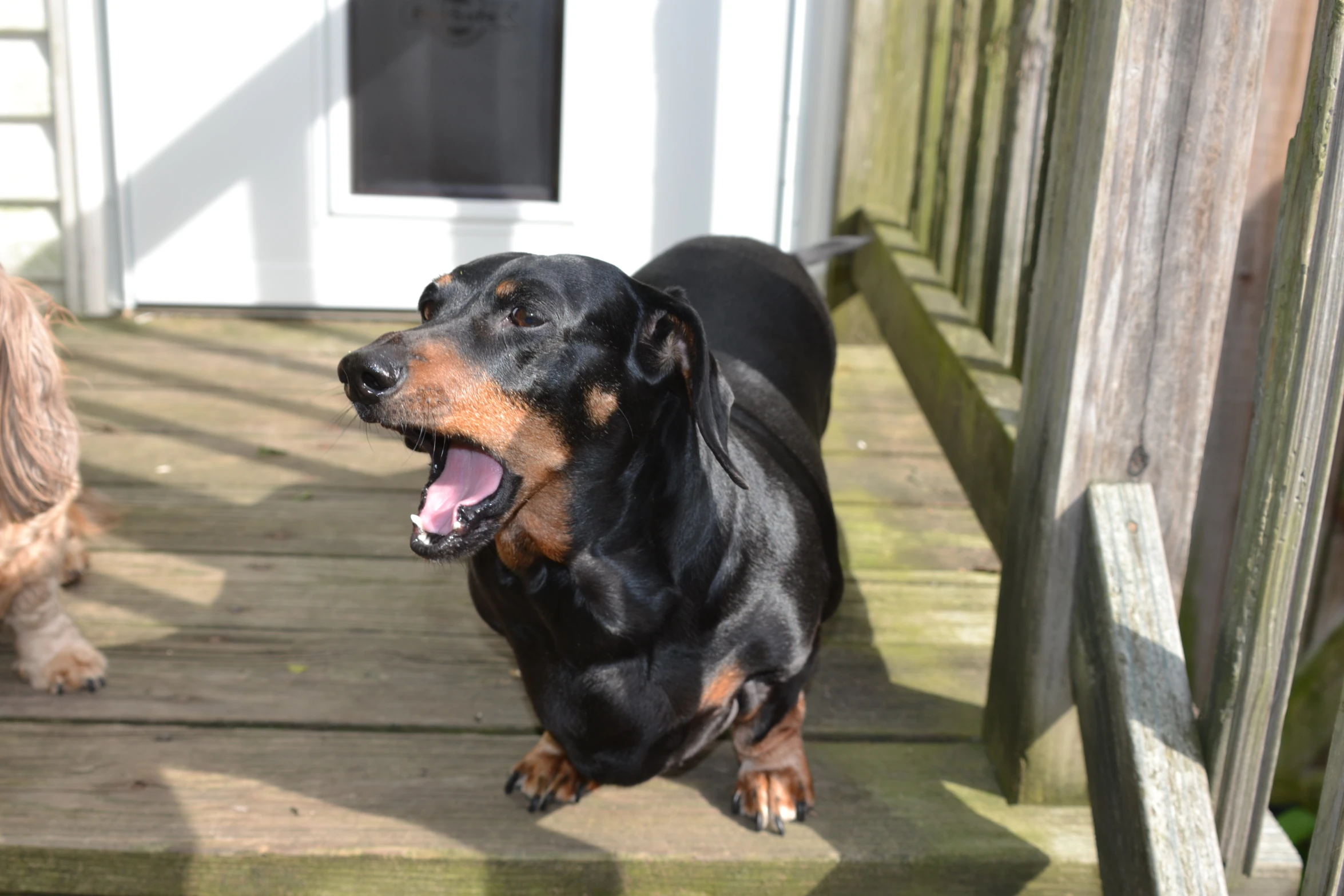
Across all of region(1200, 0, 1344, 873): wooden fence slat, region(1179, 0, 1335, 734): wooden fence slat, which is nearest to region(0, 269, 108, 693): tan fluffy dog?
region(1200, 0, 1344, 873): wooden fence slat

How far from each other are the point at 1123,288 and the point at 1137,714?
0.65 meters

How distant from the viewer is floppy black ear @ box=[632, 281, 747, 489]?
6.06ft

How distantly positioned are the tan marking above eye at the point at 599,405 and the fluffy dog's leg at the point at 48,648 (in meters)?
1.27

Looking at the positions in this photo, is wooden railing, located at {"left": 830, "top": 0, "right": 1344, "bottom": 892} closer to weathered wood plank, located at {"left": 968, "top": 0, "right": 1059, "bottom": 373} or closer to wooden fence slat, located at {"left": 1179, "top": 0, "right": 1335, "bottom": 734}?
weathered wood plank, located at {"left": 968, "top": 0, "right": 1059, "bottom": 373}

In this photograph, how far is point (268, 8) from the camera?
4289 millimetres

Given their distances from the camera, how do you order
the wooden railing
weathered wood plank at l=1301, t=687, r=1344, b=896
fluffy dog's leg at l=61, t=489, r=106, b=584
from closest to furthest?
1. weathered wood plank at l=1301, t=687, r=1344, b=896
2. the wooden railing
3. fluffy dog's leg at l=61, t=489, r=106, b=584

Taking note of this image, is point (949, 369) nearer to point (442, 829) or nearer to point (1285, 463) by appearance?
point (1285, 463)

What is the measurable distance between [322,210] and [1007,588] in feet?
10.0

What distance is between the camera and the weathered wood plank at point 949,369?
8.57 feet

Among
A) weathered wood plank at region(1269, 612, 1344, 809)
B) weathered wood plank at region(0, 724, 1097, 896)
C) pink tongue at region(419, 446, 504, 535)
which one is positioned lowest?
weathered wood plank at region(1269, 612, 1344, 809)

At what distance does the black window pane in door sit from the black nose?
2.90 m

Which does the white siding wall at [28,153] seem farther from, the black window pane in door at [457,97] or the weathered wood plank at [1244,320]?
the weathered wood plank at [1244,320]

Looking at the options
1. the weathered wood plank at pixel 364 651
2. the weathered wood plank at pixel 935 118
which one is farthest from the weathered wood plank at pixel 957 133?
the weathered wood plank at pixel 364 651

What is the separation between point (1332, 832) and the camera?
1.58 meters
